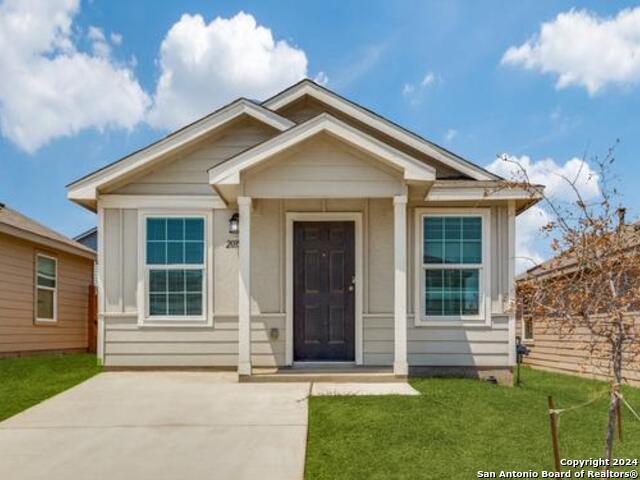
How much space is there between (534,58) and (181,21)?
6.00 metres

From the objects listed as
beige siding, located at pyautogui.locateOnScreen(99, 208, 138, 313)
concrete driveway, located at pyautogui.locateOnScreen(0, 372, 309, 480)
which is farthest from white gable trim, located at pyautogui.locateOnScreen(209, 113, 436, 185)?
concrete driveway, located at pyautogui.locateOnScreen(0, 372, 309, 480)

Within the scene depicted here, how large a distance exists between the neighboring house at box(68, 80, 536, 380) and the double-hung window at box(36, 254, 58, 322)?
16.1ft

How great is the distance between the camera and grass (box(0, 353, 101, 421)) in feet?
23.3

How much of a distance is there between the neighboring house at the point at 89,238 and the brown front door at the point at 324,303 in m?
15.3

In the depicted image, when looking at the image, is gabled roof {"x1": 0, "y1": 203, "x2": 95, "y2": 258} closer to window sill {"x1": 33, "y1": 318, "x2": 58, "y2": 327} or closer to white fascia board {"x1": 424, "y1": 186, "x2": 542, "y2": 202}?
window sill {"x1": 33, "y1": 318, "x2": 58, "y2": 327}

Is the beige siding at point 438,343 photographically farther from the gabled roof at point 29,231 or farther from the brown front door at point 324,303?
the gabled roof at point 29,231

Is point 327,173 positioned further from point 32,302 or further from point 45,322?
point 45,322

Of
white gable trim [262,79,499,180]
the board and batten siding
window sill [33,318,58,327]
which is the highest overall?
white gable trim [262,79,499,180]

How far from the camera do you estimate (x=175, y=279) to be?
925 cm

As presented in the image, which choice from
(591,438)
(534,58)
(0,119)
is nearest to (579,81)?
(534,58)

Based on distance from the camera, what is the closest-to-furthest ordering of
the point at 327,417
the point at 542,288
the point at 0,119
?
the point at 542,288, the point at 327,417, the point at 0,119

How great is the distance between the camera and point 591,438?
18.1 feet

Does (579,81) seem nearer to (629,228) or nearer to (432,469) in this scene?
(629,228)

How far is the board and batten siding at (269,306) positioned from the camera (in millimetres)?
9078
